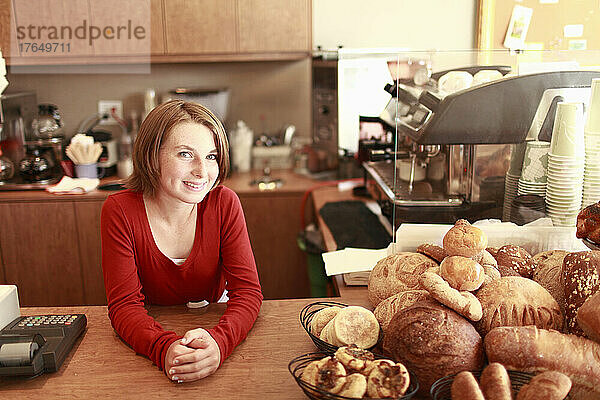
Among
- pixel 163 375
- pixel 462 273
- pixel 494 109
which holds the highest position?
pixel 494 109

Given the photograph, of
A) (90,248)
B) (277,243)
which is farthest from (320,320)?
(90,248)

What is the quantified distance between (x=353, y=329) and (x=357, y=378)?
17 centimetres

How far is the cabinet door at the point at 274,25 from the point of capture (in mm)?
2764

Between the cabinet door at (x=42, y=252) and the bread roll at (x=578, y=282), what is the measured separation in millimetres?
2327

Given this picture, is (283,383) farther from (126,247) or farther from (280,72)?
(280,72)

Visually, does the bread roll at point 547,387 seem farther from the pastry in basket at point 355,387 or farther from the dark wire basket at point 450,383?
the pastry in basket at point 355,387

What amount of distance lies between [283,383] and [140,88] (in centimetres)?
254

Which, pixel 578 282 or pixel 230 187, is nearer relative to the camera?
pixel 578 282

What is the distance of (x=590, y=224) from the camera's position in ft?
3.64

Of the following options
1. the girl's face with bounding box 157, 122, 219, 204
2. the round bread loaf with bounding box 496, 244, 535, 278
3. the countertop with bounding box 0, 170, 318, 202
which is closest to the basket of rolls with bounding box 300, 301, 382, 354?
the round bread loaf with bounding box 496, 244, 535, 278

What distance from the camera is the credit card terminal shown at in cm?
100

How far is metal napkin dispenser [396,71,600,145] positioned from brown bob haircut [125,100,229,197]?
1.89 ft

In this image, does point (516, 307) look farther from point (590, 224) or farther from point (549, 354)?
point (590, 224)

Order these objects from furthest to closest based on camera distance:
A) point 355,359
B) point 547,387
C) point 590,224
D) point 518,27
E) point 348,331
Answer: point 518,27 < point 590,224 < point 348,331 < point 355,359 < point 547,387
